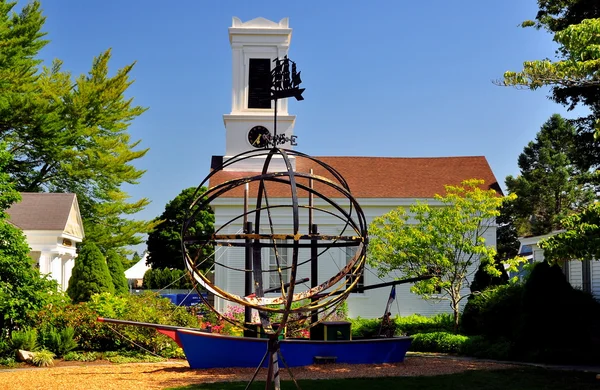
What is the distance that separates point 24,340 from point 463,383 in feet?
37.9

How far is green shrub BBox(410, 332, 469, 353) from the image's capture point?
22948 mm

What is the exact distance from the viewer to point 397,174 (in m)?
34.8

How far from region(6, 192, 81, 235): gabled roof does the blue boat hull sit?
13619 mm

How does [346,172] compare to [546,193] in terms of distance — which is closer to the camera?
[346,172]

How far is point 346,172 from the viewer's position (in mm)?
34719

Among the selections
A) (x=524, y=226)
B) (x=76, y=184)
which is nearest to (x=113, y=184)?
(x=76, y=184)

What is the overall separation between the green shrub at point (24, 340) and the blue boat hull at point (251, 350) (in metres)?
4.65

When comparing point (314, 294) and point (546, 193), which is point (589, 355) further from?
point (546, 193)

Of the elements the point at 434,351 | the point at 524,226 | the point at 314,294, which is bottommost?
the point at 434,351

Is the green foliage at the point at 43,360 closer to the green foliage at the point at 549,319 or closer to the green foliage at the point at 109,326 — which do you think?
the green foliage at the point at 109,326

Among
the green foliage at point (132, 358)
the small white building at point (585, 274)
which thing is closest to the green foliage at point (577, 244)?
the green foliage at point (132, 358)

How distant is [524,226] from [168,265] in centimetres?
3010

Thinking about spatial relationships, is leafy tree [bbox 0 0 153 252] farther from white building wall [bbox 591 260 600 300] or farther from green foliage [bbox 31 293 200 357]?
white building wall [bbox 591 260 600 300]

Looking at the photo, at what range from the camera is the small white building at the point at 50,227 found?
28828mm
